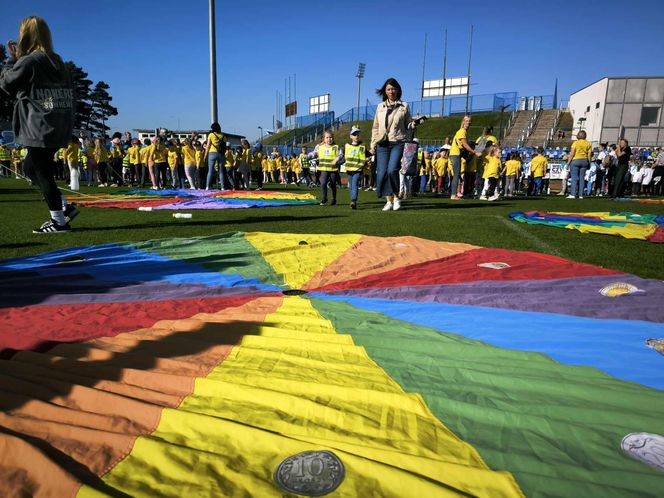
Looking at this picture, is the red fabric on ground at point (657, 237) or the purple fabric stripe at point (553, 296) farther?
the red fabric on ground at point (657, 237)

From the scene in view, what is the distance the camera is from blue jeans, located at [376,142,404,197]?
24.7 feet

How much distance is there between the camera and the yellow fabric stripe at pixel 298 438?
105 centimetres

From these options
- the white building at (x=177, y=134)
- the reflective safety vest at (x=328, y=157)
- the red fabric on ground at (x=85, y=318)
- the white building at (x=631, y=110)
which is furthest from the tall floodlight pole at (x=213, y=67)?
the white building at (x=631, y=110)

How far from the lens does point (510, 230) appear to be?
575 centimetres

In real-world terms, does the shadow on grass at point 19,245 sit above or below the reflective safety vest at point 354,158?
below

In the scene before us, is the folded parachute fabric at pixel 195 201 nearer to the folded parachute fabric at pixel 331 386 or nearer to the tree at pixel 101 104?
the folded parachute fabric at pixel 331 386

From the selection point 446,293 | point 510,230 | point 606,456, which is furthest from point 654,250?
point 606,456

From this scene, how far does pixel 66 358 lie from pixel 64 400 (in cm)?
38

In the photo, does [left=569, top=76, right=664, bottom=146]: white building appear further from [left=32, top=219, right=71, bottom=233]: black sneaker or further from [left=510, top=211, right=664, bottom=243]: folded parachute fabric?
[left=32, top=219, right=71, bottom=233]: black sneaker

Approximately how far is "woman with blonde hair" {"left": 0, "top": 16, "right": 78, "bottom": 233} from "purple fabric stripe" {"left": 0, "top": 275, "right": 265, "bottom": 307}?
2.52 m

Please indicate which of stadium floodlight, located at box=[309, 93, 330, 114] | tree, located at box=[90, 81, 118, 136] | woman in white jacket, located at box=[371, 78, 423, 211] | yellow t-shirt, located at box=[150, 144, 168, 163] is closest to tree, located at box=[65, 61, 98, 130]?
tree, located at box=[90, 81, 118, 136]

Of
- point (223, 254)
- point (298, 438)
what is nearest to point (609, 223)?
point (223, 254)

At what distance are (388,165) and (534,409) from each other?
6625 millimetres

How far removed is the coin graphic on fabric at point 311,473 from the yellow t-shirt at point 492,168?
12612mm
